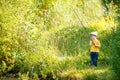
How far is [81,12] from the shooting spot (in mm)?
15039

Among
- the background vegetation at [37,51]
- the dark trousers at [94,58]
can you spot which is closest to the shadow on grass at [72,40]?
the background vegetation at [37,51]

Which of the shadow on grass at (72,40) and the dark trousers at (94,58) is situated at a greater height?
the shadow on grass at (72,40)

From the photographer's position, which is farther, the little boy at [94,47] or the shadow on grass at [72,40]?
the shadow on grass at [72,40]

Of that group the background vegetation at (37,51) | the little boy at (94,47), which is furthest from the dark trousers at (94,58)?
the background vegetation at (37,51)

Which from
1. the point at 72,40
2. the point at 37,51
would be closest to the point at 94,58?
the point at 37,51

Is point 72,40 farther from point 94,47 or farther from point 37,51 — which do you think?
point 94,47

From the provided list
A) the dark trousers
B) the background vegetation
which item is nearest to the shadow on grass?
the background vegetation

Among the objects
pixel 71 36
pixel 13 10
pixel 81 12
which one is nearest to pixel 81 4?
pixel 81 12

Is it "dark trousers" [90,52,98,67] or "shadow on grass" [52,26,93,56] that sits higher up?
"shadow on grass" [52,26,93,56]

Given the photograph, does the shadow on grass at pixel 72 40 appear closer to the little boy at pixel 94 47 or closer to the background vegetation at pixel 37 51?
the background vegetation at pixel 37 51

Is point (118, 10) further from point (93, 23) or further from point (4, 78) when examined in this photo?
point (93, 23)

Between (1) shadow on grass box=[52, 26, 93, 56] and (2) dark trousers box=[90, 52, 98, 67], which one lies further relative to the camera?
(1) shadow on grass box=[52, 26, 93, 56]

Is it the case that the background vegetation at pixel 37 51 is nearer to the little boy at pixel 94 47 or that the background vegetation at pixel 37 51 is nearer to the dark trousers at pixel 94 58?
the dark trousers at pixel 94 58

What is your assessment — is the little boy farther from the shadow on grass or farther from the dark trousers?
the shadow on grass
